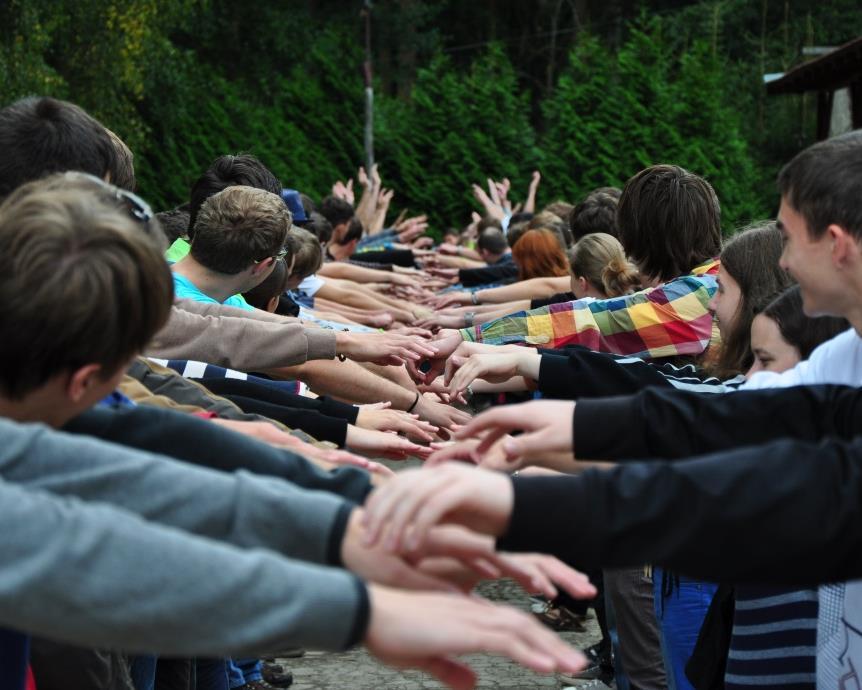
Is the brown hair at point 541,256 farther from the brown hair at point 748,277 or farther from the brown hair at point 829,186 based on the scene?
the brown hair at point 829,186

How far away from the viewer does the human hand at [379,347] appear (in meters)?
4.58

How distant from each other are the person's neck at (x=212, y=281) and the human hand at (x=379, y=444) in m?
1.15

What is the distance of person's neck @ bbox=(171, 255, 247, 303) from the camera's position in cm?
481

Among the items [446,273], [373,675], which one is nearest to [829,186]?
[373,675]

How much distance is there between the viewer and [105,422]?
258 cm

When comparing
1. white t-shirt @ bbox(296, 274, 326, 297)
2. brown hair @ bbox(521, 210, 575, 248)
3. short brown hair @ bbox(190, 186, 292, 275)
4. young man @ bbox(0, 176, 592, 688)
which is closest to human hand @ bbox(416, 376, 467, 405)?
short brown hair @ bbox(190, 186, 292, 275)

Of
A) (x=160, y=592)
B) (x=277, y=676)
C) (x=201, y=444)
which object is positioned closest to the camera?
(x=160, y=592)

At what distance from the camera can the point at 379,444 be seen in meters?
3.79

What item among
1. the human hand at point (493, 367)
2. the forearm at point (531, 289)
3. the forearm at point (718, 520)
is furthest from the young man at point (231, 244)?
the forearm at point (531, 289)

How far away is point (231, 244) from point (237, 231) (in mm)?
50

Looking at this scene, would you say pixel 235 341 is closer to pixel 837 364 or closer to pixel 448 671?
pixel 837 364

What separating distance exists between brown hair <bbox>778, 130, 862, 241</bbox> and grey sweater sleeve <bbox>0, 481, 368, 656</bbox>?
4.41 ft

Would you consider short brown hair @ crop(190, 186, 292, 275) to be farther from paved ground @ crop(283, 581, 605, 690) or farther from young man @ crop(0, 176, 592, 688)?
young man @ crop(0, 176, 592, 688)

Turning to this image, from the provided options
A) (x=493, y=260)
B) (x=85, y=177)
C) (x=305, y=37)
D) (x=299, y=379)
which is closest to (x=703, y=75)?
(x=493, y=260)
